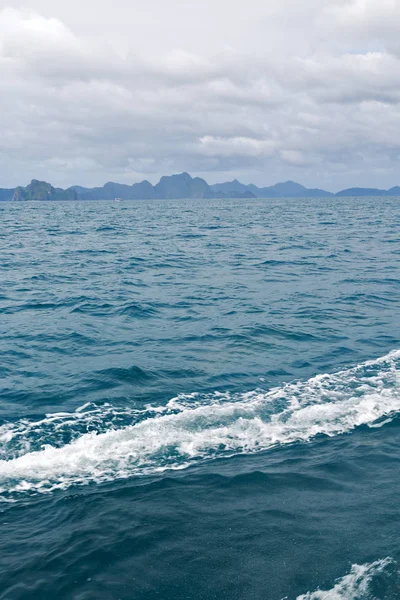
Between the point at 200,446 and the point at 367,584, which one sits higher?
the point at 200,446

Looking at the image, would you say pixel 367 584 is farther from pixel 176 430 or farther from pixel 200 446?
pixel 176 430

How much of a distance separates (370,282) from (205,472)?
27.5 meters

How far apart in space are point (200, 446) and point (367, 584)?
605cm

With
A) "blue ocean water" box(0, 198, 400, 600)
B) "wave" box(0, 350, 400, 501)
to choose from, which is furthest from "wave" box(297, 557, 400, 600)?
"wave" box(0, 350, 400, 501)

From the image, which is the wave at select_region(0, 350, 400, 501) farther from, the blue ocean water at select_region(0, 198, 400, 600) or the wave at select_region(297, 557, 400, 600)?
the wave at select_region(297, 557, 400, 600)

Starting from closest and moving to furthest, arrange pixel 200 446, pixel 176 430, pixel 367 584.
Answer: pixel 367 584, pixel 200 446, pixel 176 430

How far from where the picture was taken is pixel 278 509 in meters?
10.5

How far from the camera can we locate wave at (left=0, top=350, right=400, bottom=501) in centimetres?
1241

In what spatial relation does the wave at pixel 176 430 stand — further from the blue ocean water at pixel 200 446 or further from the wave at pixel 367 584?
the wave at pixel 367 584

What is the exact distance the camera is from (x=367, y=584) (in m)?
8.25

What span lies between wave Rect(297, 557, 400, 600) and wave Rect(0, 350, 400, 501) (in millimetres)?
4945

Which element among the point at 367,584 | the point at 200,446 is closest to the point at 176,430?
the point at 200,446

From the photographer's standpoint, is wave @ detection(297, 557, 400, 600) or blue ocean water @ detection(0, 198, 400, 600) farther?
blue ocean water @ detection(0, 198, 400, 600)

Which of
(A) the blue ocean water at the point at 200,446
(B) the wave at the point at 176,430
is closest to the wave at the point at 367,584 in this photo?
(A) the blue ocean water at the point at 200,446
